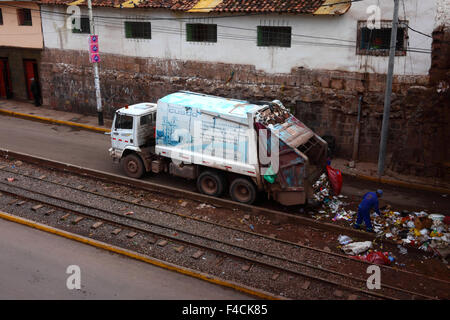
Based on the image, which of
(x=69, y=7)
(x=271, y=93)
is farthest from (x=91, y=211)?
(x=69, y=7)

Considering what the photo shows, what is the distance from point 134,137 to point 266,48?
6690mm

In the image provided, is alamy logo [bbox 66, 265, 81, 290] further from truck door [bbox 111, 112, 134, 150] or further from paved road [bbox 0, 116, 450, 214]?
truck door [bbox 111, 112, 134, 150]

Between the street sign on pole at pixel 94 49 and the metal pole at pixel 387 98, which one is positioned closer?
the metal pole at pixel 387 98

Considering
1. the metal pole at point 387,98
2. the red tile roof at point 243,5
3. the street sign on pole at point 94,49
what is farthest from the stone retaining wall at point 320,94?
the red tile roof at point 243,5

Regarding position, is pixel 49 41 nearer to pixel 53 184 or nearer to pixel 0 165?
pixel 0 165

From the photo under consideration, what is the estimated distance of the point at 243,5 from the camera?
17.9 m

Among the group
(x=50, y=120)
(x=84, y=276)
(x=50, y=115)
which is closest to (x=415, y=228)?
(x=84, y=276)

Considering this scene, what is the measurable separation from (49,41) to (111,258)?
16.3 metres

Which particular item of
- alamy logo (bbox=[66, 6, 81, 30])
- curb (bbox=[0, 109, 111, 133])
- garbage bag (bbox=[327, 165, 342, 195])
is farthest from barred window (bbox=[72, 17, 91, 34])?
garbage bag (bbox=[327, 165, 342, 195])

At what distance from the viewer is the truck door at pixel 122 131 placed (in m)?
14.6

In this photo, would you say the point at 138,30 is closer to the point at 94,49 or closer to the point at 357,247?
the point at 94,49

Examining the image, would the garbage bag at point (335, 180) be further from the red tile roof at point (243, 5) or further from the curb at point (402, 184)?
the red tile roof at point (243, 5)

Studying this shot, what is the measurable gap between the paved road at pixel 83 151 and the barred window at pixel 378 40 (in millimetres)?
4573

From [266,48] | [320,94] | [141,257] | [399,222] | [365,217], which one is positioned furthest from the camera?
[266,48]
